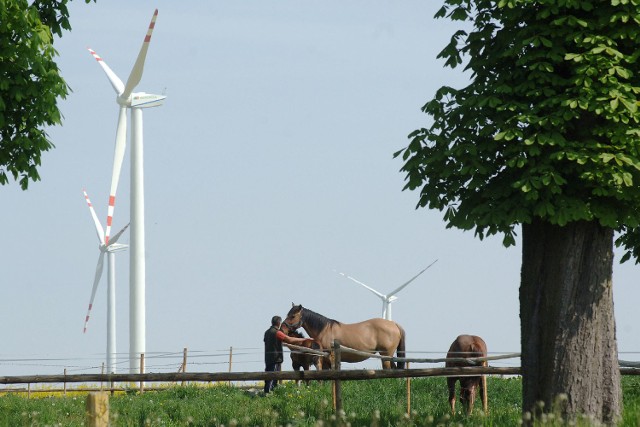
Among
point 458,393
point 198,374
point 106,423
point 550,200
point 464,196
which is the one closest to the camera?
point 106,423

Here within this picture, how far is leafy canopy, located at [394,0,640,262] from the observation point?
14086 mm

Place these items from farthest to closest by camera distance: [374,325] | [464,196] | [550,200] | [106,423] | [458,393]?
[374,325] < [458,393] < [464,196] < [550,200] < [106,423]

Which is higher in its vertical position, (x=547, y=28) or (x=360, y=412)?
(x=547, y=28)

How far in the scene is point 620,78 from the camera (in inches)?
580

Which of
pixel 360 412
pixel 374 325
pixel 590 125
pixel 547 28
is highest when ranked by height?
pixel 547 28

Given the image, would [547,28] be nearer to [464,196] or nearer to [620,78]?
[620,78]

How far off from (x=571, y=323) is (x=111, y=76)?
3133 cm

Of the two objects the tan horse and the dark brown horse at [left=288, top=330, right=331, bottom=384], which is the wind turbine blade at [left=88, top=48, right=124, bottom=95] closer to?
the tan horse

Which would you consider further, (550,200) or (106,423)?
(550,200)

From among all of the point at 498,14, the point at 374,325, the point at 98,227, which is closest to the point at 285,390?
the point at 374,325

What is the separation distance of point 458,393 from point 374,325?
8095 millimetres

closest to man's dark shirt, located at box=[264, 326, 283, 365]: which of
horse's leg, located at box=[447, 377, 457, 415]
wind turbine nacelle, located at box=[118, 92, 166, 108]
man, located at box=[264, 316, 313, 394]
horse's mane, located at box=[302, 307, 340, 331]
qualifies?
man, located at box=[264, 316, 313, 394]

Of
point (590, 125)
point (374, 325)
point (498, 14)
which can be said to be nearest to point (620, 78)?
point (590, 125)

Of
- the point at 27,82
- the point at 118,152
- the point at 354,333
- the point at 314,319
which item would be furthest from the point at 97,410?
the point at 118,152
